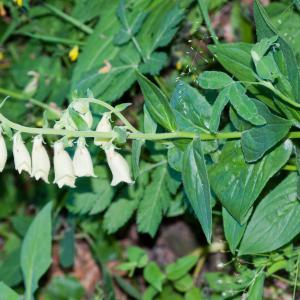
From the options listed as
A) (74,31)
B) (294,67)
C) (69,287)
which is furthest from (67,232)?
(294,67)

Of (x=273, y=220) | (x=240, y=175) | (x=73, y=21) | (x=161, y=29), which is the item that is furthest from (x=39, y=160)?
(x=73, y=21)

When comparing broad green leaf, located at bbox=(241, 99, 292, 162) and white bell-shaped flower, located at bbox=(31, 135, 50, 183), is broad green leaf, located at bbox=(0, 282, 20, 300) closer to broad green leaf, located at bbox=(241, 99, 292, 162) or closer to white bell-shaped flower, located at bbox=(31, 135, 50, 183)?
white bell-shaped flower, located at bbox=(31, 135, 50, 183)

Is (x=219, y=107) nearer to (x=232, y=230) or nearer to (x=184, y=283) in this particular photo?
(x=232, y=230)

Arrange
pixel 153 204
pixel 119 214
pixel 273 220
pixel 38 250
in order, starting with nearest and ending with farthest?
pixel 273 220, pixel 153 204, pixel 119 214, pixel 38 250

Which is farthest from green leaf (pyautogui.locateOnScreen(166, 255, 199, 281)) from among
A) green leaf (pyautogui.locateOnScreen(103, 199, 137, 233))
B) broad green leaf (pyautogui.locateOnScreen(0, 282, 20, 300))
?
broad green leaf (pyautogui.locateOnScreen(0, 282, 20, 300))

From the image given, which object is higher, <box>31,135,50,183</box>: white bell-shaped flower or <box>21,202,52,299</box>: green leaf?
<box>31,135,50,183</box>: white bell-shaped flower

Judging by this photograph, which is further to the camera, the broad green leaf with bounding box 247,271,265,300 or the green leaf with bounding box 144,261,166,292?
the green leaf with bounding box 144,261,166,292
